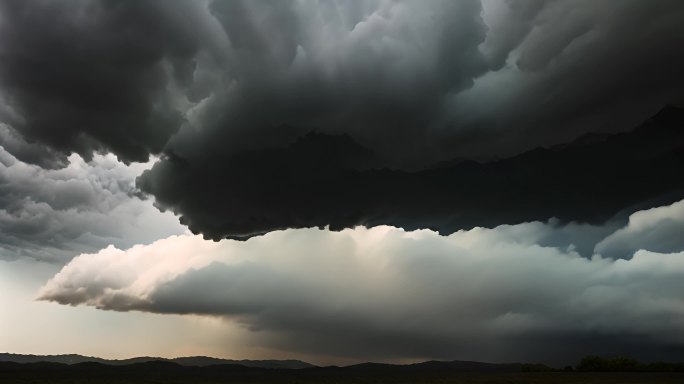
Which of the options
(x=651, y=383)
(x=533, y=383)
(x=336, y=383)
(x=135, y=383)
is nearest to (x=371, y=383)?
(x=336, y=383)

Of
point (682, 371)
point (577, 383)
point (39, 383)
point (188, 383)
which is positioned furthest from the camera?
point (682, 371)

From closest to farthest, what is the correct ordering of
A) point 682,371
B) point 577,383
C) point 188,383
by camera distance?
point 577,383
point 188,383
point 682,371

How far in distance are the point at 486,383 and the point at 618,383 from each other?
25722 mm

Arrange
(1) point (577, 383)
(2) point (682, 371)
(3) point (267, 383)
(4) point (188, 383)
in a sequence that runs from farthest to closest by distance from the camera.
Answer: (2) point (682, 371) → (3) point (267, 383) → (4) point (188, 383) → (1) point (577, 383)

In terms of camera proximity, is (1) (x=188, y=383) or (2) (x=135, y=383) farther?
(1) (x=188, y=383)

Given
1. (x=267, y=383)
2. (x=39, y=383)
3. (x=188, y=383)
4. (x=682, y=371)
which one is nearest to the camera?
(x=39, y=383)

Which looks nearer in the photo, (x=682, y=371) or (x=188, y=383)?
(x=188, y=383)

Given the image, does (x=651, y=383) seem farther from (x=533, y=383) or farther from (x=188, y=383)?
(x=188, y=383)

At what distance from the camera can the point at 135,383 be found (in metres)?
108

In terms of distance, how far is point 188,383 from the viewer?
4547 inches

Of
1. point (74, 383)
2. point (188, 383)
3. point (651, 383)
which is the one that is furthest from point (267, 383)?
point (651, 383)

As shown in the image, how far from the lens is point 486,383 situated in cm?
10925

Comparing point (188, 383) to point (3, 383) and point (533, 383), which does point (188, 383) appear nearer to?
point (3, 383)

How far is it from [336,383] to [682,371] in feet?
537
